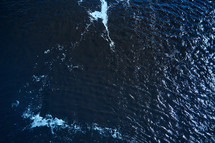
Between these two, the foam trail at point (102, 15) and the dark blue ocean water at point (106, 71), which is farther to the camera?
the foam trail at point (102, 15)

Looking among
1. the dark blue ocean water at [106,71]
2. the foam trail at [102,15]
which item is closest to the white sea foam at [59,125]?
the dark blue ocean water at [106,71]

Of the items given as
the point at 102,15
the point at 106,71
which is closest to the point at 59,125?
the point at 106,71

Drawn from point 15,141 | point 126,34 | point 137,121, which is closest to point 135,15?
point 126,34

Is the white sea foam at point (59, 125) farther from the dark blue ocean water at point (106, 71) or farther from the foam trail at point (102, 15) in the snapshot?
the foam trail at point (102, 15)

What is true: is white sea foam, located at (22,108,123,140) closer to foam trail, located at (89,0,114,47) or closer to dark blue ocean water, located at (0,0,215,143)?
dark blue ocean water, located at (0,0,215,143)

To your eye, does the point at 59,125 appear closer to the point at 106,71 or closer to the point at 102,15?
the point at 106,71

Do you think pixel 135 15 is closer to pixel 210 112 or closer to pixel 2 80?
pixel 210 112

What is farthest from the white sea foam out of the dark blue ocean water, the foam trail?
the foam trail
